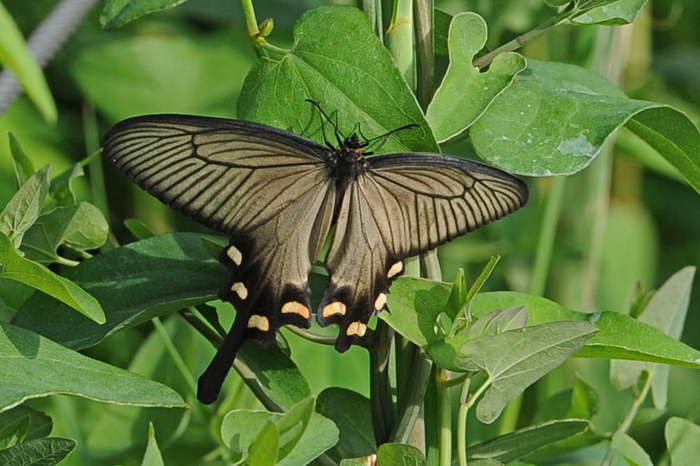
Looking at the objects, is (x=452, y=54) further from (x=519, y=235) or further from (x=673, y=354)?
(x=519, y=235)

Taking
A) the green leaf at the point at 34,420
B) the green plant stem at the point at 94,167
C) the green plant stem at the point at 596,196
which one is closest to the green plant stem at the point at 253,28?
the green leaf at the point at 34,420

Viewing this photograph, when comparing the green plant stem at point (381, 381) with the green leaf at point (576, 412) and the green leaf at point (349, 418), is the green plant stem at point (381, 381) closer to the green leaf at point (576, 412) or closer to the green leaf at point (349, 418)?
the green leaf at point (349, 418)

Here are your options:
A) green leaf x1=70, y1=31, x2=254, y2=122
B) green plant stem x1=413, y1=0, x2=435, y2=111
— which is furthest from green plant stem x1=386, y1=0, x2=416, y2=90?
green leaf x1=70, y1=31, x2=254, y2=122

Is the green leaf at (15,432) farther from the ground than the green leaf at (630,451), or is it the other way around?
the green leaf at (15,432)

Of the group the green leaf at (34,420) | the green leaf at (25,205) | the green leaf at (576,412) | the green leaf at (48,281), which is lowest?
the green leaf at (576,412)

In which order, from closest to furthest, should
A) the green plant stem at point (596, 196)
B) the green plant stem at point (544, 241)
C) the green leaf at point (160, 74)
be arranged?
the green plant stem at point (544, 241), the green plant stem at point (596, 196), the green leaf at point (160, 74)

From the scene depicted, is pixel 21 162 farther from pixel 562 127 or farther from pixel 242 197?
pixel 562 127

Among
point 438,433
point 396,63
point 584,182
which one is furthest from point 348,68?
point 584,182
